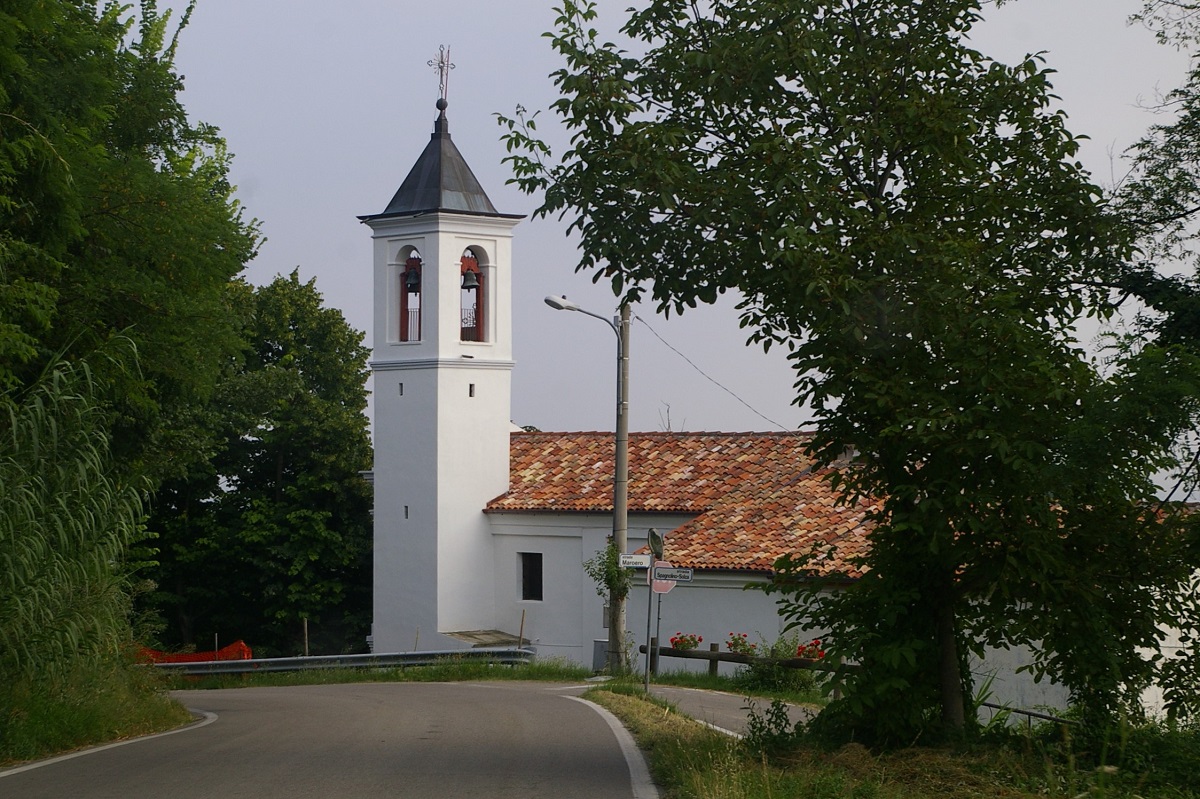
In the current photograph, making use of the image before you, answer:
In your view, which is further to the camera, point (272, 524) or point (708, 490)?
point (272, 524)

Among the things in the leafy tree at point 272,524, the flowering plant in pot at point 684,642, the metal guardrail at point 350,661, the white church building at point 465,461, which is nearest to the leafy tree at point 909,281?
the flowering plant in pot at point 684,642

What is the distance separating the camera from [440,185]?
142 ft

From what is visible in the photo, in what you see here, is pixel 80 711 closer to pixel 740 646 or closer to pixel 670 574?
pixel 670 574

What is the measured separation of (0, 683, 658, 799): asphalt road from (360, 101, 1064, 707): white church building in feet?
65.7

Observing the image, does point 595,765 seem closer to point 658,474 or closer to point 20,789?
point 20,789

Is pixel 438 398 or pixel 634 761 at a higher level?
pixel 438 398

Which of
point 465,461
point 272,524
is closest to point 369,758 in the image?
point 465,461

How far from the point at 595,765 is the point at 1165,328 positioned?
6619 mm

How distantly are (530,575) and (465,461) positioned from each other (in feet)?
13.0

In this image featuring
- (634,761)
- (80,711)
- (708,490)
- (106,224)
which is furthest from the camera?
(708,490)

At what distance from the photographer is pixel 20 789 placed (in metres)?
11.1

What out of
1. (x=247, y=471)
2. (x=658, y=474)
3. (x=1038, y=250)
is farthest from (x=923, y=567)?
(x=247, y=471)

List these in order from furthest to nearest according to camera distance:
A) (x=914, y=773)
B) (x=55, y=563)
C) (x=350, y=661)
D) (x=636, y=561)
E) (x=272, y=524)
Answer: (x=272, y=524)
(x=350, y=661)
(x=636, y=561)
(x=55, y=563)
(x=914, y=773)

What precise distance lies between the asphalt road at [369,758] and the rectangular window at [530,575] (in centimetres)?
2120
